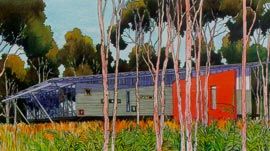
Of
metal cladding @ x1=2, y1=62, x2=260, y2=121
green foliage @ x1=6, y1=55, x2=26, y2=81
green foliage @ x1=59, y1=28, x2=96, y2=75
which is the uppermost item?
green foliage @ x1=59, y1=28, x2=96, y2=75

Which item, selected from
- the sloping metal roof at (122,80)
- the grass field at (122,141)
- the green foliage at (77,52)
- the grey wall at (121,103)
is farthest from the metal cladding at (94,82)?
the grass field at (122,141)

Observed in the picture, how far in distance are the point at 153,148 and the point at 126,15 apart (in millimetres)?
26606

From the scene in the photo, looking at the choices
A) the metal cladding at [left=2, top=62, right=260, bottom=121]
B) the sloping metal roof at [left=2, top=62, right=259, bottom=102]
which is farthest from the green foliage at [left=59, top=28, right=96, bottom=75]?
the sloping metal roof at [left=2, top=62, right=259, bottom=102]

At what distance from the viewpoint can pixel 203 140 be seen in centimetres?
989

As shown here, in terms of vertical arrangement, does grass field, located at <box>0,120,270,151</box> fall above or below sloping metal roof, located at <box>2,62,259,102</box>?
below

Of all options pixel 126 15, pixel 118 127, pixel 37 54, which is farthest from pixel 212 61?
pixel 118 127

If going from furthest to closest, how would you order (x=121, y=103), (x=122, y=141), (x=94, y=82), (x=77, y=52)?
(x=77, y=52) < (x=121, y=103) < (x=94, y=82) < (x=122, y=141)

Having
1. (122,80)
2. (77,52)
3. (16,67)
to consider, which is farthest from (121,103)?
(77,52)

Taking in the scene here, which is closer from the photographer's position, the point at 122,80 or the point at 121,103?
the point at 121,103

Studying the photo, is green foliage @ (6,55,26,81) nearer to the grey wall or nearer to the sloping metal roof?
the sloping metal roof

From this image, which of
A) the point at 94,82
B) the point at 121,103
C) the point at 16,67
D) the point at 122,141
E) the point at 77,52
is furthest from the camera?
the point at 77,52

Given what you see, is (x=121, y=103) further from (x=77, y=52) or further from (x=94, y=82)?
(x=77, y=52)

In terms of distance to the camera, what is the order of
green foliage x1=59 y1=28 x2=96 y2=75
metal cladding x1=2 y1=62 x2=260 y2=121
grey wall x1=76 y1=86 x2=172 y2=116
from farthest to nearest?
green foliage x1=59 y1=28 x2=96 y2=75
grey wall x1=76 y1=86 x2=172 y2=116
metal cladding x1=2 y1=62 x2=260 y2=121

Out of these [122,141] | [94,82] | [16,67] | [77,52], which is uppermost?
[77,52]
